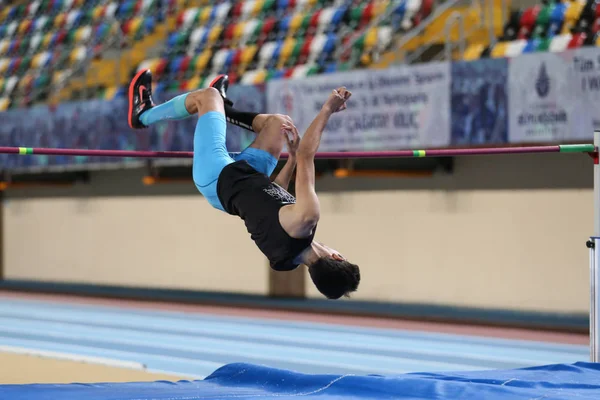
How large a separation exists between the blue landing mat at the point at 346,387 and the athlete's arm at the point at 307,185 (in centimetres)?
108

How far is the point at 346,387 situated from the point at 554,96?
18.4ft

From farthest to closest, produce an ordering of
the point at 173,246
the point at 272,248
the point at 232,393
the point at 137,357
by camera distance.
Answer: the point at 173,246
the point at 137,357
the point at 232,393
the point at 272,248

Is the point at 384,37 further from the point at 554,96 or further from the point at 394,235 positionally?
the point at 554,96

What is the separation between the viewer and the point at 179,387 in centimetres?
582

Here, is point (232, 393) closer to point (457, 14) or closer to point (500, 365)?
point (500, 365)

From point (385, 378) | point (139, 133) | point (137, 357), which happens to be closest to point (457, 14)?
point (139, 133)

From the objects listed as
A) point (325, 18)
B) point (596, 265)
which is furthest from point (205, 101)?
point (325, 18)

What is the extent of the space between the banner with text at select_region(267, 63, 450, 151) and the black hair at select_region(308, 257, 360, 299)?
20.6 feet

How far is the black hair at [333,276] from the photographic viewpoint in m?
5.04

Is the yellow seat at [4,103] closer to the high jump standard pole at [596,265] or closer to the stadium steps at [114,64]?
the stadium steps at [114,64]

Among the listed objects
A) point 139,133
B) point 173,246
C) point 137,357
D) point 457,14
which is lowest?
point 137,357

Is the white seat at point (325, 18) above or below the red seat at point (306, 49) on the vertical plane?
above

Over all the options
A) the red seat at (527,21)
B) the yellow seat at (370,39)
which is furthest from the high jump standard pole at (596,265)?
the yellow seat at (370,39)

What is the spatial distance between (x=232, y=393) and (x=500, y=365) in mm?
3565
